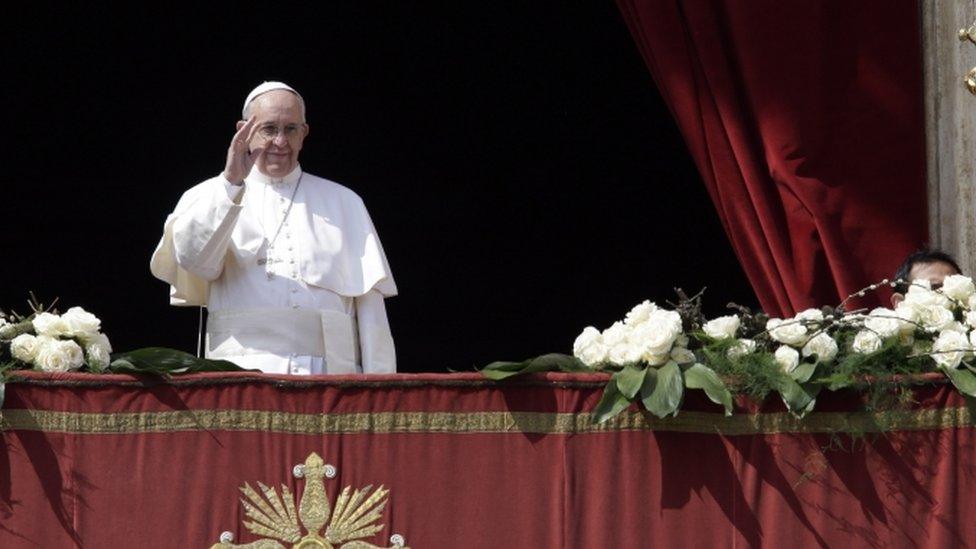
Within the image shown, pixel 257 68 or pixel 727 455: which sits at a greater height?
pixel 257 68

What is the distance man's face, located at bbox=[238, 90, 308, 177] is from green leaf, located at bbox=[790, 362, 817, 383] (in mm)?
1975

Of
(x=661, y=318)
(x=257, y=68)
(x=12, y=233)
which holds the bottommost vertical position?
(x=661, y=318)

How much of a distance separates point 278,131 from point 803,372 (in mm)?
2033

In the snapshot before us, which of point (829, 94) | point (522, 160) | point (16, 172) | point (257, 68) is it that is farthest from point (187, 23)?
point (829, 94)

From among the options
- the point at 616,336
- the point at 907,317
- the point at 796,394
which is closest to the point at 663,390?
the point at 616,336

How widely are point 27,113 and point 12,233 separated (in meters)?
0.54

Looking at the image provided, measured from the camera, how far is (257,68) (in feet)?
31.5

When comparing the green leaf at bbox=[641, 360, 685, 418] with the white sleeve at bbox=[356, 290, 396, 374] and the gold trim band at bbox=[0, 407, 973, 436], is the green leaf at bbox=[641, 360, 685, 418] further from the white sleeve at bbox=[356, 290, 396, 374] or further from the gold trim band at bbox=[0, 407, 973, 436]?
the white sleeve at bbox=[356, 290, 396, 374]

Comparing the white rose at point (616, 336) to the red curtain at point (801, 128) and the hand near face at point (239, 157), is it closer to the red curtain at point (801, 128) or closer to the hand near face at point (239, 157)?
the hand near face at point (239, 157)

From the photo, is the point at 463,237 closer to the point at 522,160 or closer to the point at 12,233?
the point at 522,160

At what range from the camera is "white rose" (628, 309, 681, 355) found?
221 inches

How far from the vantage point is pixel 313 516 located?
563 cm

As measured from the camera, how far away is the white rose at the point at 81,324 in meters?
5.77

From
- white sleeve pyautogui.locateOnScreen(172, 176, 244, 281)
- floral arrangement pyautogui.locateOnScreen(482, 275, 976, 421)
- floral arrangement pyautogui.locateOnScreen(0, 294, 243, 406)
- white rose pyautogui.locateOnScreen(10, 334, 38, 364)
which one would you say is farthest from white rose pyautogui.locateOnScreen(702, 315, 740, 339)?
white rose pyautogui.locateOnScreen(10, 334, 38, 364)
